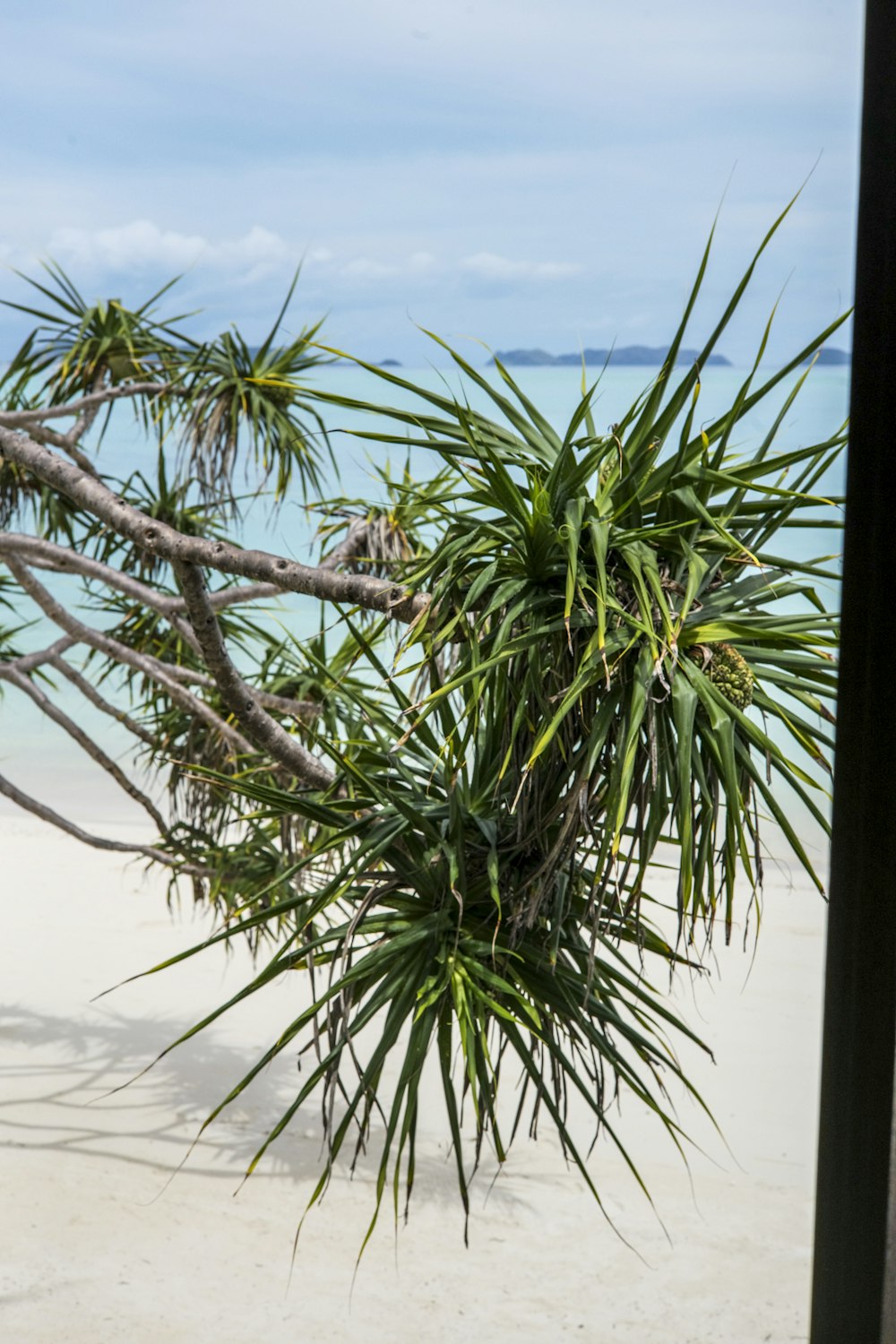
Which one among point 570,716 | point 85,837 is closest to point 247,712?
point 570,716

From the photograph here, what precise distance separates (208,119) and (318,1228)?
20.4 meters

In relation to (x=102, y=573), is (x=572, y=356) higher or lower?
higher

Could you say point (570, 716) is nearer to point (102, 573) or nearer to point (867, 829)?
point (867, 829)

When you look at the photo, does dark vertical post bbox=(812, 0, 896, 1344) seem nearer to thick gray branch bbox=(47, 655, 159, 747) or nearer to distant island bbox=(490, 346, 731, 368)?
thick gray branch bbox=(47, 655, 159, 747)

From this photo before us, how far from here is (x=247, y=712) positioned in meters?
1.96

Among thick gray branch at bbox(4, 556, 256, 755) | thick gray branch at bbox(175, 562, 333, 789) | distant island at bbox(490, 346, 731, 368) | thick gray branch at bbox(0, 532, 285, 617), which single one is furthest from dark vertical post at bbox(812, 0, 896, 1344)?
distant island at bbox(490, 346, 731, 368)

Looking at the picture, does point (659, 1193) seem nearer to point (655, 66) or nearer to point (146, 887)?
point (146, 887)

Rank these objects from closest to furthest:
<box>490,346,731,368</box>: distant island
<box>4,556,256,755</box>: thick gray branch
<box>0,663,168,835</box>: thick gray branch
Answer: <box>4,556,256,755</box>: thick gray branch < <box>0,663,168,835</box>: thick gray branch < <box>490,346,731,368</box>: distant island

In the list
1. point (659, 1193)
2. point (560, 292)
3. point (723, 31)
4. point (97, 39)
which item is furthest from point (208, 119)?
point (659, 1193)

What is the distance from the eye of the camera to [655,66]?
19328mm

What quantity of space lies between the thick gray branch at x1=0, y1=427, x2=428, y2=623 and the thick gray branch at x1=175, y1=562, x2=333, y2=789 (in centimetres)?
11

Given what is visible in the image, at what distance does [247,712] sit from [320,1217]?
1.87m

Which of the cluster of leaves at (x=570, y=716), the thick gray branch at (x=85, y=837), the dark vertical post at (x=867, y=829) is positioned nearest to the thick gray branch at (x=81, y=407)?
the thick gray branch at (x=85, y=837)

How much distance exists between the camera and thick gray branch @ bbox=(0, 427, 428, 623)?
1491mm
